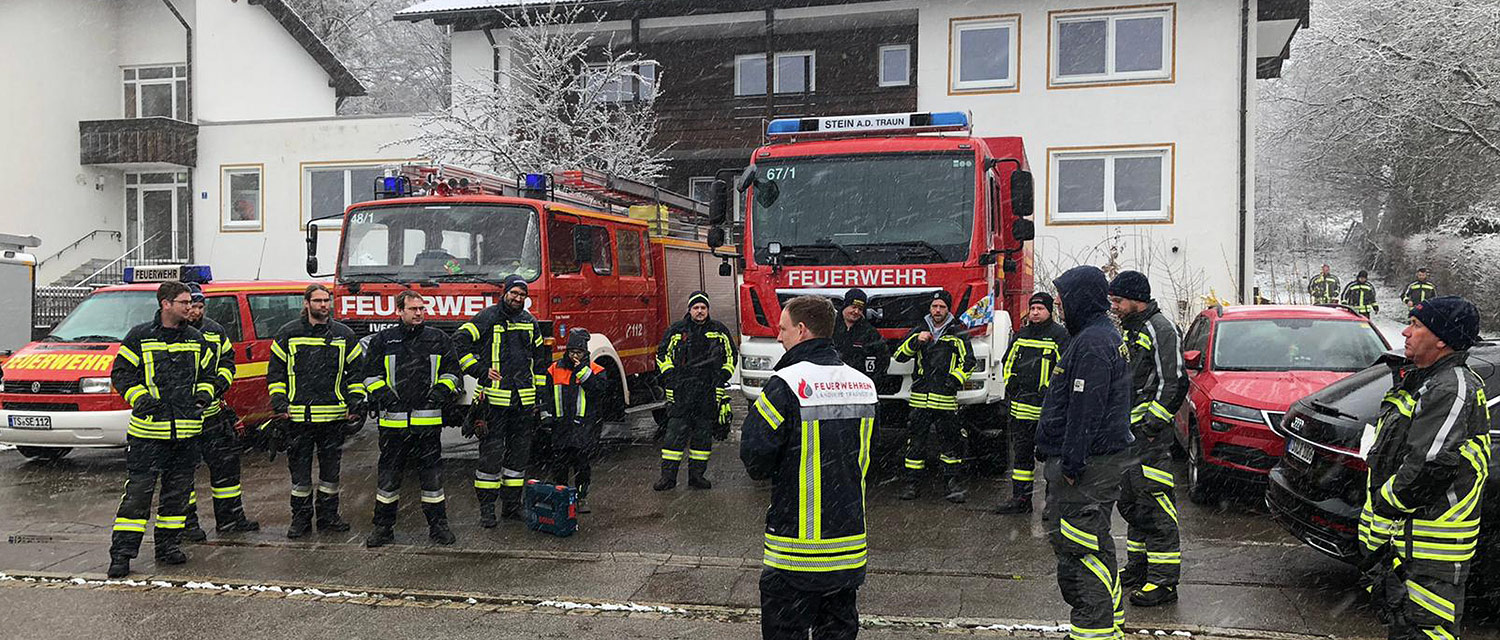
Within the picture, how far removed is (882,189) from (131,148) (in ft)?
69.3

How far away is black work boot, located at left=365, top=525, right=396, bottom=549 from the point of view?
24.3 feet

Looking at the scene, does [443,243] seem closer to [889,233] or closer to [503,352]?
[503,352]

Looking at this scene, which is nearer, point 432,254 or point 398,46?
point 432,254

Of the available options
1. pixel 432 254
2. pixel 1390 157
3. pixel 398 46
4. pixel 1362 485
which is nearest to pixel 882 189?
pixel 432 254

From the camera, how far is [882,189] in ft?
30.0

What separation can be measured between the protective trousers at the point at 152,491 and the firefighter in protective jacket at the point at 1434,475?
6.62 m

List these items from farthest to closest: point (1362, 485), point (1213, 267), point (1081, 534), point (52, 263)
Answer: point (52, 263) < point (1213, 267) < point (1362, 485) < point (1081, 534)

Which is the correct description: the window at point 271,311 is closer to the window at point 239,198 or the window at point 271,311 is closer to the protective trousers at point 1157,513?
the protective trousers at point 1157,513

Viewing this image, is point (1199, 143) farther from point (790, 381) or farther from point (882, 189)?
point (790, 381)

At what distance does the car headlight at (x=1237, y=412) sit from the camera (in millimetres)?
7867

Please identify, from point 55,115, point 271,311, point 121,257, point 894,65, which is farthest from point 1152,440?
point 55,115

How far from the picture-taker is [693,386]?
30.6 feet

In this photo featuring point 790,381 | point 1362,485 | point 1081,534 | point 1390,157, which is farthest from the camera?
point 1390,157

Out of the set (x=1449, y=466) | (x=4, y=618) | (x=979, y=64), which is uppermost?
(x=979, y=64)
